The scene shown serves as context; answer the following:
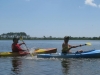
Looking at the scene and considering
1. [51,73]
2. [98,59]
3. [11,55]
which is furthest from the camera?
[11,55]

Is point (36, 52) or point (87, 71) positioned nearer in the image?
point (87, 71)

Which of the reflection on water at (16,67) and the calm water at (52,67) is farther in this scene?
the reflection on water at (16,67)

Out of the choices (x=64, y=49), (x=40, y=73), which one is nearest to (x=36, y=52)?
(x=64, y=49)

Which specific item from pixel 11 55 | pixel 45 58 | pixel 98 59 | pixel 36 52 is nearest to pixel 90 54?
pixel 98 59

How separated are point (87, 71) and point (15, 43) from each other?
892 centimetres

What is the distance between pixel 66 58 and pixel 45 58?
1.66 meters

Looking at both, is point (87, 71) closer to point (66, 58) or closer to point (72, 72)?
point (72, 72)

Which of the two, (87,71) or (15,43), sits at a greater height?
(15,43)

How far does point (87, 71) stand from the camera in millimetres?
12469

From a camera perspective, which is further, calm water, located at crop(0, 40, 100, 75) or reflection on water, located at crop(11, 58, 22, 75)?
reflection on water, located at crop(11, 58, 22, 75)

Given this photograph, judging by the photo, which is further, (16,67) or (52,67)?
(16,67)

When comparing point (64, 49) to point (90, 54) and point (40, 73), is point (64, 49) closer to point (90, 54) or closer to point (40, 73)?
point (90, 54)

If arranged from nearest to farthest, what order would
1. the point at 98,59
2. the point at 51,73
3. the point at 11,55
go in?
1. the point at 51,73
2. the point at 98,59
3. the point at 11,55

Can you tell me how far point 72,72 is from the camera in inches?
477
